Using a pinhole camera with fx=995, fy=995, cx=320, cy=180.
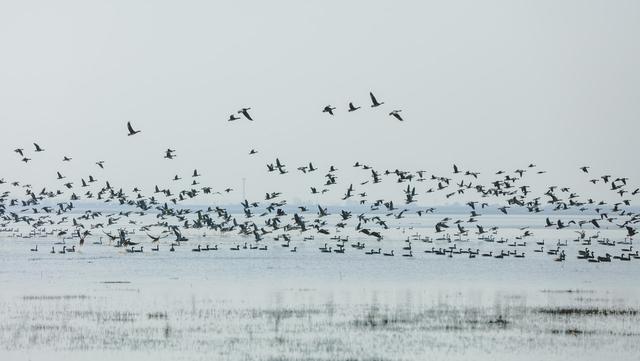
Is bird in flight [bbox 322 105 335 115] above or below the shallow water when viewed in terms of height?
above

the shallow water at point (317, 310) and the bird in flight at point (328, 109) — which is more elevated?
the bird in flight at point (328, 109)

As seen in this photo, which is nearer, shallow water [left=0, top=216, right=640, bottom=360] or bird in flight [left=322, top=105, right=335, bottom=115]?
shallow water [left=0, top=216, right=640, bottom=360]

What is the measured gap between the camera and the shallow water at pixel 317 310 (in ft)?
120

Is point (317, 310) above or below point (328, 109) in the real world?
below

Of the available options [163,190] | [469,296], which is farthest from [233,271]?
[469,296]

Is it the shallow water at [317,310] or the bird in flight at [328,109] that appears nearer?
the shallow water at [317,310]

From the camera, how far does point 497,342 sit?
38.5 m

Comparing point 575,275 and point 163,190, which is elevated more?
point 163,190

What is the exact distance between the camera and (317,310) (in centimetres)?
4841

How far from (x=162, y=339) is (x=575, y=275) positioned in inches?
1733

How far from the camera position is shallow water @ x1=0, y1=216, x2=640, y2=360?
36.6 m

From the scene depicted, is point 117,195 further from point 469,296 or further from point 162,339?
point 162,339

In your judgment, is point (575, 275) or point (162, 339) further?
point (575, 275)

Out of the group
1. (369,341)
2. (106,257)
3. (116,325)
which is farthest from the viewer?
(106,257)
